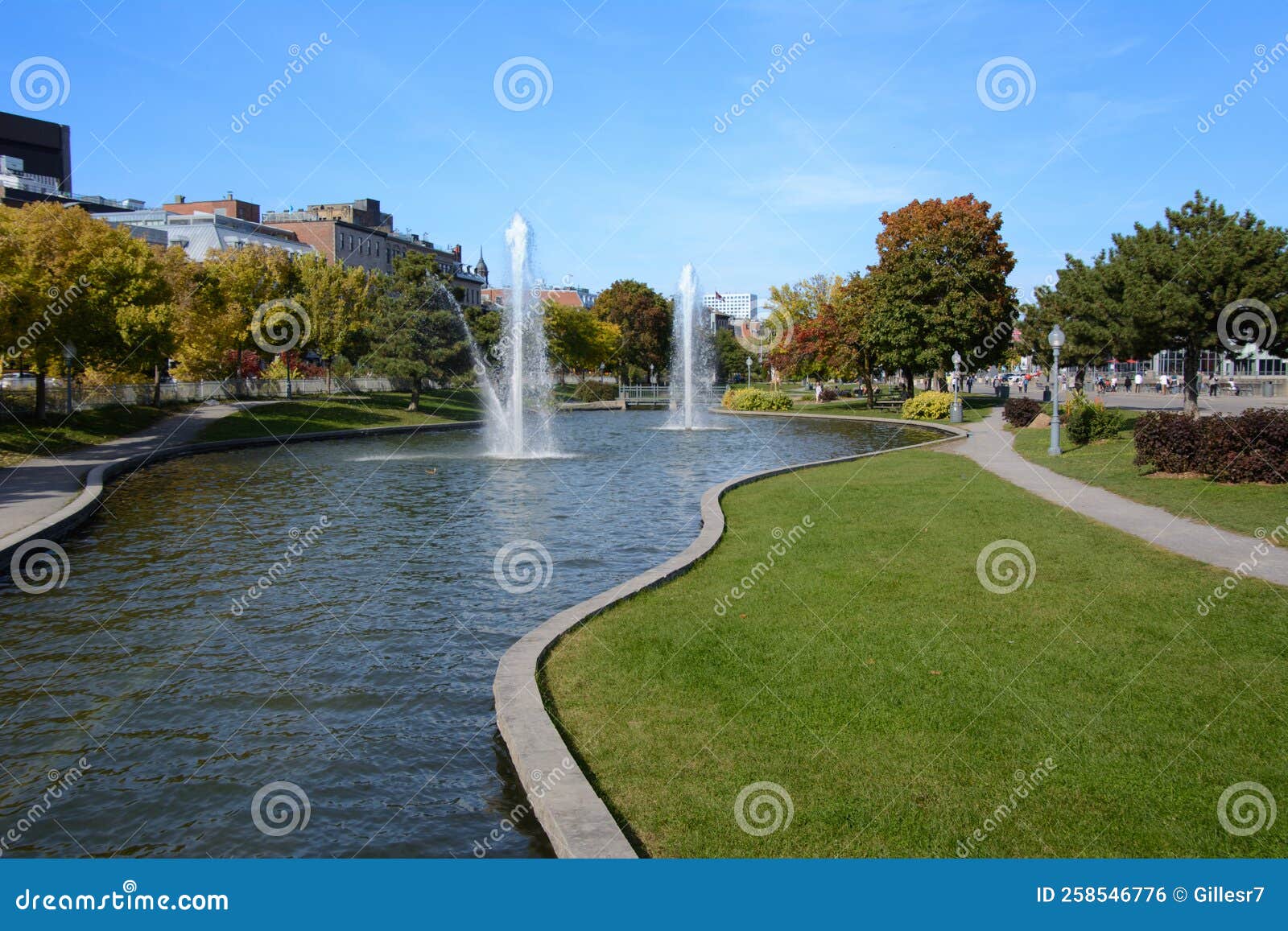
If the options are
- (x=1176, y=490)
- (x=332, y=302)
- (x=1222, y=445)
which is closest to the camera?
(x=1176, y=490)

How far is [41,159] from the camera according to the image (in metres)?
86.3

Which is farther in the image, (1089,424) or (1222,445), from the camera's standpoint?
(1089,424)

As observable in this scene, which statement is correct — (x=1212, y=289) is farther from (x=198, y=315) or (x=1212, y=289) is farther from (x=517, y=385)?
(x=198, y=315)

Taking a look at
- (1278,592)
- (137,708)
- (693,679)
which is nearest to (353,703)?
(137,708)

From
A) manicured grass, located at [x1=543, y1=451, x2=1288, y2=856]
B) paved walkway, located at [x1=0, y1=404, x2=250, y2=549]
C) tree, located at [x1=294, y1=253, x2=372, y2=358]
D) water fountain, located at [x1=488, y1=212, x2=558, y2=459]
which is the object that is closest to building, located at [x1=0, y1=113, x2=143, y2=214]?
tree, located at [x1=294, y1=253, x2=372, y2=358]

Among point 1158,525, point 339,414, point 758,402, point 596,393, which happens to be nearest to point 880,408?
point 758,402

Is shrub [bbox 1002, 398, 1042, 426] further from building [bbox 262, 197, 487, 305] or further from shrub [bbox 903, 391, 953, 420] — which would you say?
building [bbox 262, 197, 487, 305]

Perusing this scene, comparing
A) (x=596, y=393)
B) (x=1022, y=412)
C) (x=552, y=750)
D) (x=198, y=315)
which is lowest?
(x=552, y=750)

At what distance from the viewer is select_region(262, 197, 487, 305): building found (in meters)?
93.1

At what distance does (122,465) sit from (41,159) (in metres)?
76.5

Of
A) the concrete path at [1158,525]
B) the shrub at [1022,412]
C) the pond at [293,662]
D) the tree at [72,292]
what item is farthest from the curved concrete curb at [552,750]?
the shrub at [1022,412]

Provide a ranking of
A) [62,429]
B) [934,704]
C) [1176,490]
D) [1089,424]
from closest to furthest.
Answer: [934,704]
[1176,490]
[1089,424]
[62,429]

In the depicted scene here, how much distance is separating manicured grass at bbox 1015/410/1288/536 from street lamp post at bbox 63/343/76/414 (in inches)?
1178

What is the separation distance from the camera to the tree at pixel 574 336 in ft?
304
